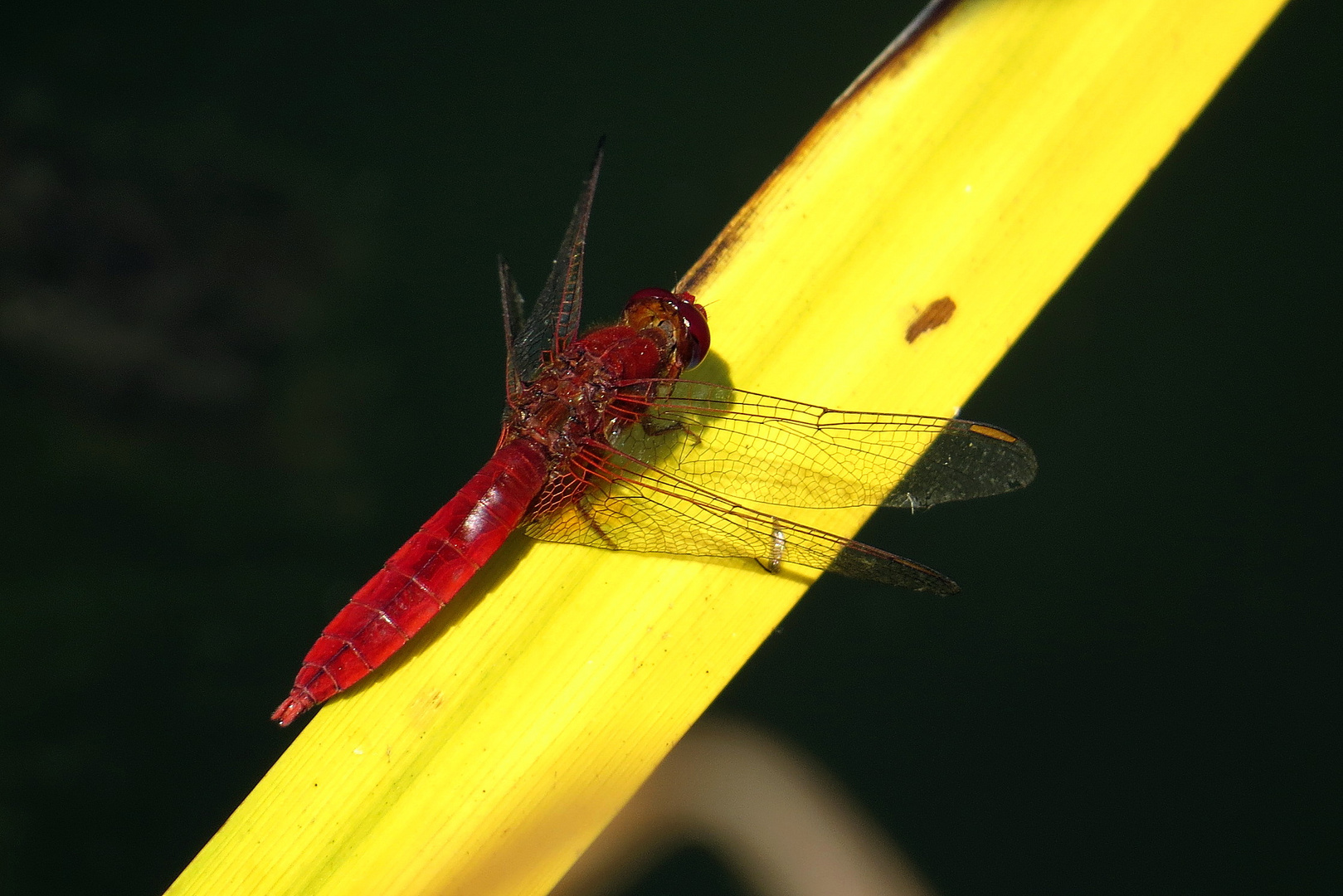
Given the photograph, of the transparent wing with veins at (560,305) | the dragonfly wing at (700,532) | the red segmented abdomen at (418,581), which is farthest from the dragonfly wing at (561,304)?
the dragonfly wing at (700,532)

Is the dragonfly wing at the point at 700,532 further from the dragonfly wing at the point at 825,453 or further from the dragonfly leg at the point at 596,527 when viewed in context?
the dragonfly wing at the point at 825,453

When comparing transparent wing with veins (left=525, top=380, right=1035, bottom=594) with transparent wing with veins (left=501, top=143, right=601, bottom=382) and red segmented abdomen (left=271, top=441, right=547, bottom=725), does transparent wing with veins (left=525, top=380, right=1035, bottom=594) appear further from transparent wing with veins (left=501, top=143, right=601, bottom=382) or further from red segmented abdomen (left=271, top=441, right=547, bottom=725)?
Answer: transparent wing with veins (left=501, top=143, right=601, bottom=382)

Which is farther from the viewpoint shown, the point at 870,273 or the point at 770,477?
the point at 770,477

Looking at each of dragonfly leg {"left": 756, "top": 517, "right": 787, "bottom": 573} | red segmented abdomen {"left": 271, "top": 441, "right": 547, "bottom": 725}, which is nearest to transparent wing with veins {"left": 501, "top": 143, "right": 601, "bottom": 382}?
red segmented abdomen {"left": 271, "top": 441, "right": 547, "bottom": 725}

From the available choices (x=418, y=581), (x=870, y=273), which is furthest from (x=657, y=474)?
(x=870, y=273)

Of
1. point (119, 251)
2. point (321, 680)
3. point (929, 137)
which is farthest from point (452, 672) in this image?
point (119, 251)

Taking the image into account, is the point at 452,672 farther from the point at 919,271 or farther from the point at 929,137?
the point at 929,137

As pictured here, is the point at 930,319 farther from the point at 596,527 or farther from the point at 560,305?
the point at 560,305
